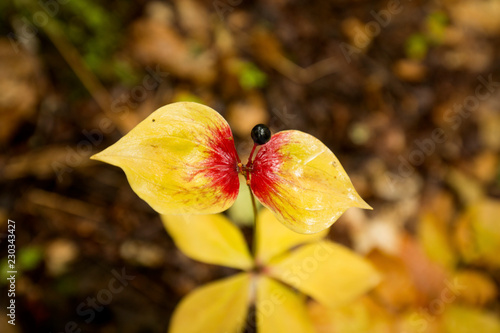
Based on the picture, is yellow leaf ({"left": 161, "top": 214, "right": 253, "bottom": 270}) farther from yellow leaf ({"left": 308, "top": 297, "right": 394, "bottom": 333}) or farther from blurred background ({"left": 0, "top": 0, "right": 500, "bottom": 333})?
yellow leaf ({"left": 308, "top": 297, "right": 394, "bottom": 333})

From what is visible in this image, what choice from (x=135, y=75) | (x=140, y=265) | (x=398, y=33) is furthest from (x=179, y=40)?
(x=398, y=33)

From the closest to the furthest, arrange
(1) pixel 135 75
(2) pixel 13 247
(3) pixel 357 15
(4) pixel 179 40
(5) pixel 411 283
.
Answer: (2) pixel 13 247 < (5) pixel 411 283 < (1) pixel 135 75 < (4) pixel 179 40 < (3) pixel 357 15

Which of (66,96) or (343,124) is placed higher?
(66,96)

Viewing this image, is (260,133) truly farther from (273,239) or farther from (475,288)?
(475,288)

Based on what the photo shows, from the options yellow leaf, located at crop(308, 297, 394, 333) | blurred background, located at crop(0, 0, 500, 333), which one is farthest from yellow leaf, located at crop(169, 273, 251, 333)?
yellow leaf, located at crop(308, 297, 394, 333)

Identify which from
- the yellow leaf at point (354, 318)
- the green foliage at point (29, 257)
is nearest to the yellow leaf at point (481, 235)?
the yellow leaf at point (354, 318)

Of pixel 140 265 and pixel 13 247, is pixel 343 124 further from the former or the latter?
pixel 13 247

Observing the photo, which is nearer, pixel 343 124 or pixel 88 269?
pixel 88 269
